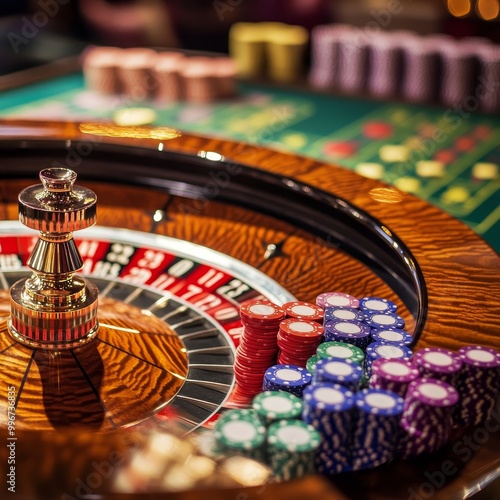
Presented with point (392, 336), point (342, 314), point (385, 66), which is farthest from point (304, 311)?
point (385, 66)

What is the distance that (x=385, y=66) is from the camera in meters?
6.39

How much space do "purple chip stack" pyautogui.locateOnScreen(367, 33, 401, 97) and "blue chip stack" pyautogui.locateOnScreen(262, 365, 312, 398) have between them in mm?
4901

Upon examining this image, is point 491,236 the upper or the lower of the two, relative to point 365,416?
lower

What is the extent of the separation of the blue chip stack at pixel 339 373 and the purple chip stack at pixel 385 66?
4.98 meters

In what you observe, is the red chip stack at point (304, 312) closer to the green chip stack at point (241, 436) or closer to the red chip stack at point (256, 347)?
the red chip stack at point (256, 347)

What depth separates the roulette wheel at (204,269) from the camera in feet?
5.77

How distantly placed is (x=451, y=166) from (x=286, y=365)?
127 inches

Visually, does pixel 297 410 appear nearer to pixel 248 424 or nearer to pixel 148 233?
pixel 248 424

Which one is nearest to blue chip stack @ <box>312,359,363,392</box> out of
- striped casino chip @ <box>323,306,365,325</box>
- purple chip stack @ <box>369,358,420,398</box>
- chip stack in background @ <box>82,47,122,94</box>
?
purple chip stack @ <box>369,358,420,398</box>

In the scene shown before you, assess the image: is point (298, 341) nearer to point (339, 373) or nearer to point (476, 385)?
point (339, 373)

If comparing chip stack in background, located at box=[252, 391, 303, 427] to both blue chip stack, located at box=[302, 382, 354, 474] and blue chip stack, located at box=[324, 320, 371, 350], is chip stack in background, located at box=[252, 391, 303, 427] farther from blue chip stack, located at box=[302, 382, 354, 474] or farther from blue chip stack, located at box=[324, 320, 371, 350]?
blue chip stack, located at box=[324, 320, 371, 350]

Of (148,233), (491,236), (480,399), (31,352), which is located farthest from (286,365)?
(491,236)

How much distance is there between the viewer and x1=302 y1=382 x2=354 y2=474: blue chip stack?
1.43 metres

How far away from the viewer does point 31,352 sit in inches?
77.7
